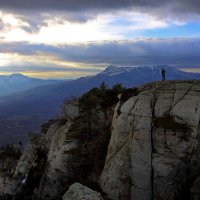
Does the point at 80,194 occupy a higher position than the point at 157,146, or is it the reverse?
the point at 157,146

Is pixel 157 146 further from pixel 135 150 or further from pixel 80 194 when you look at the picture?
pixel 80 194

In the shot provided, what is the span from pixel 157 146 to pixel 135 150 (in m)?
2.25

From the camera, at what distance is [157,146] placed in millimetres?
43375

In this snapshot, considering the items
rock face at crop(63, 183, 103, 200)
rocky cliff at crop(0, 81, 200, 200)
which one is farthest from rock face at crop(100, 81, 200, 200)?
rock face at crop(63, 183, 103, 200)

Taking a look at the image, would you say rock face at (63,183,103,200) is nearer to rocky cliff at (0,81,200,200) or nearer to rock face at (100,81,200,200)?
rocky cliff at (0,81,200,200)

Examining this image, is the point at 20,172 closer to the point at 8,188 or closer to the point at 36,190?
the point at 8,188

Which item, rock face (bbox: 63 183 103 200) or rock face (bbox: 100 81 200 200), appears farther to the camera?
rock face (bbox: 100 81 200 200)

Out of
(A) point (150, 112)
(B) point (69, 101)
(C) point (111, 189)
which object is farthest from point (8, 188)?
(A) point (150, 112)

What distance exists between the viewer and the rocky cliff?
41531mm

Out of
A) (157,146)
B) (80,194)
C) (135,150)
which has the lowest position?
(80,194)

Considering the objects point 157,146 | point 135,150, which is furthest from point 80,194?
point 157,146

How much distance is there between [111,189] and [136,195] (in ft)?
10.1

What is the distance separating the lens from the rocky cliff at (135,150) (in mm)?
41531

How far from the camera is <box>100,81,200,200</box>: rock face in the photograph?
41531mm
